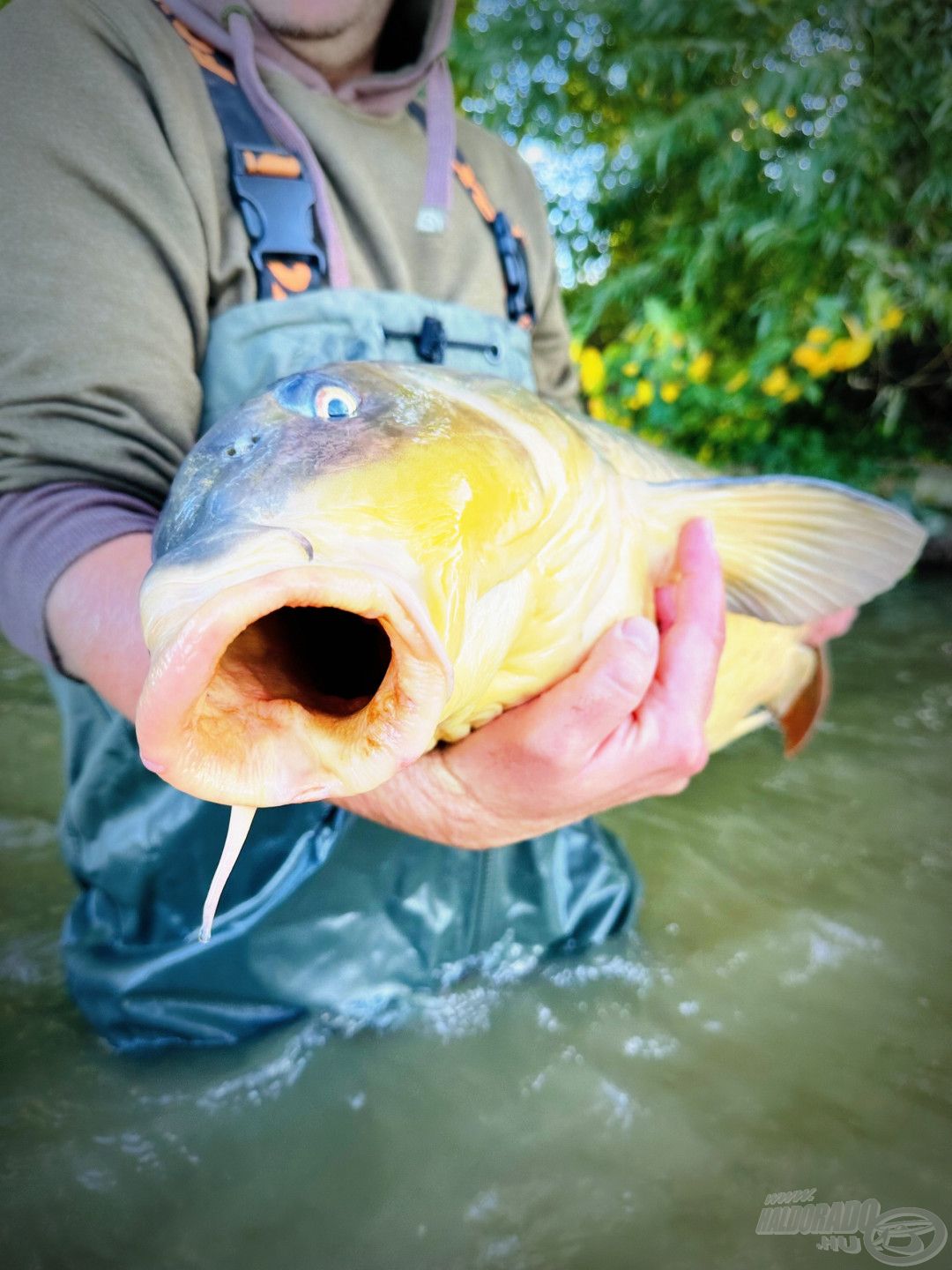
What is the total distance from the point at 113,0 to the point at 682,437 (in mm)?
2826

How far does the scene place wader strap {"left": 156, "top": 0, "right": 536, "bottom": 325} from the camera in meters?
1.06

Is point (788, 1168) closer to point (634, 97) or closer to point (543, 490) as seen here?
point (543, 490)

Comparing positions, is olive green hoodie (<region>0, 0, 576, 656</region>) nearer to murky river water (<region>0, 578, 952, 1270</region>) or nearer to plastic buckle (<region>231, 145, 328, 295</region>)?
plastic buckle (<region>231, 145, 328, 295</region>)

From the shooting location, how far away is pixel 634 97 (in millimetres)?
3795

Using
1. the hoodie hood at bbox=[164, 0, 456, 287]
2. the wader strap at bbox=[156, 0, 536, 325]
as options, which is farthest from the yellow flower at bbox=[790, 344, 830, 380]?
the wader strap at bbox=[156, 0, 536, 325]

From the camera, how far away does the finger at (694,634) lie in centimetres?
90

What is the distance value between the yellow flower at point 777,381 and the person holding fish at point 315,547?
6.62 ft

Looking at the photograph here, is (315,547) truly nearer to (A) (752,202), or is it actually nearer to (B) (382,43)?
(B) (382,43)

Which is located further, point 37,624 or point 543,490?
point 37,624

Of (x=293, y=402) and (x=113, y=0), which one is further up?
(x=113, y=0)

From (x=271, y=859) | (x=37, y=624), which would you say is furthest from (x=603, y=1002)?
(x=37, y=624)

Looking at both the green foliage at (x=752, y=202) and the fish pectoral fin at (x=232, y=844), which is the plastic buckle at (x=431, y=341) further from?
the green foliage at (x=752, y=202)

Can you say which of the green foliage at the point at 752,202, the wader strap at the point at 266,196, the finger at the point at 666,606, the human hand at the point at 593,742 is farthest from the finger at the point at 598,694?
the green foliage at the point at 752,202

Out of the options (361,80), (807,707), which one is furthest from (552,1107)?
(361,80)
